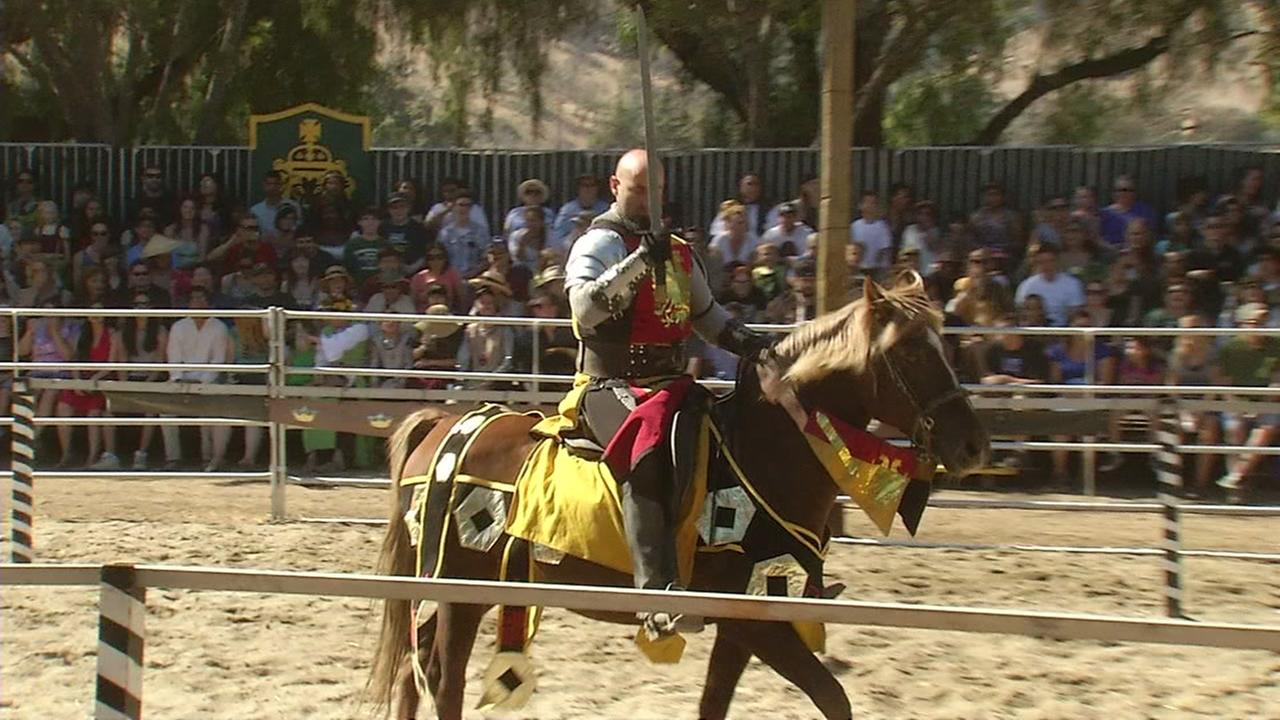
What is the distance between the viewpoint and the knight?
516 centimetres

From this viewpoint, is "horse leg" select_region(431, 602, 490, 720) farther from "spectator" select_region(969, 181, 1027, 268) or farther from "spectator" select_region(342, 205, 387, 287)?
"spectator" select_region(342, 205, 387, 287)

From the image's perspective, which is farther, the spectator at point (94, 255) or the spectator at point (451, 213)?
the spectator at point (94, 255)

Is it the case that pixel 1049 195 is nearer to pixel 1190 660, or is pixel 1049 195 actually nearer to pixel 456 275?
pixel 456 275

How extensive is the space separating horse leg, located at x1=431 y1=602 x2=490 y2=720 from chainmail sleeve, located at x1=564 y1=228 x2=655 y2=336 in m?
1.12

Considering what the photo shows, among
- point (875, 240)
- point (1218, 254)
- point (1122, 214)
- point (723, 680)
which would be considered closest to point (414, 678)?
point (723, 680)

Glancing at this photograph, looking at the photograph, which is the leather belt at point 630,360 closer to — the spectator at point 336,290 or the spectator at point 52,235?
the spectator at point 336,290

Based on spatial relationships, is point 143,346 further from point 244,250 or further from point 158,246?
point 158,246

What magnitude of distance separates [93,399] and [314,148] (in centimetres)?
401

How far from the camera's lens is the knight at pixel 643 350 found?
16.9ft

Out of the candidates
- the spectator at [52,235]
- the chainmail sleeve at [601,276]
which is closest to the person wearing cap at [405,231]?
the spectator at [52,235]

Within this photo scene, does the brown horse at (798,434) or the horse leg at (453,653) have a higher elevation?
the brown horse at (798,434)

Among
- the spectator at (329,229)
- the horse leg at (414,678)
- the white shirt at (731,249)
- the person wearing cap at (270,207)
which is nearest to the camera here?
the horse leg at (414,678)

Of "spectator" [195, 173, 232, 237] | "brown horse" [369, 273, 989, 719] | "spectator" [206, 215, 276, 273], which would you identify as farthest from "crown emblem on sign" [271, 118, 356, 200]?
"brown horse" [369, 273, 989, 719]

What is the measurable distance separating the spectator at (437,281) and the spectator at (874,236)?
10.6 ft
